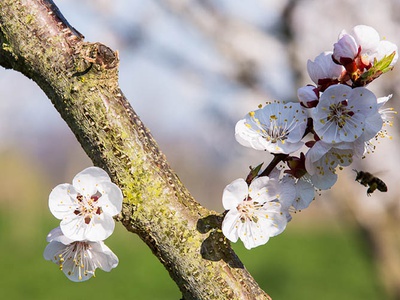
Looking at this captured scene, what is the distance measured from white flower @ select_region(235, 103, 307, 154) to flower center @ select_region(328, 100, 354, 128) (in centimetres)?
4

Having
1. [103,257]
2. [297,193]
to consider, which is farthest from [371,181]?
[103,257]

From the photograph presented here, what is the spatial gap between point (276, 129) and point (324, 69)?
11 cm

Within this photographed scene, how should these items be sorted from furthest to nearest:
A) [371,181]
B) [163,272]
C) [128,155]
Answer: [163,272]
[371,181]
[128,155]

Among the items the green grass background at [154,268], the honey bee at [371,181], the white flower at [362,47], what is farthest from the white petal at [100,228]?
the green grass background at [154,268]

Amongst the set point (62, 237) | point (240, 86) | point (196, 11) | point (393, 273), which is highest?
point (196, 11)

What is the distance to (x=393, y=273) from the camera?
473 centimetres

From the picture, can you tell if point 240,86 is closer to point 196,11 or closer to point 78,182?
point 196,11

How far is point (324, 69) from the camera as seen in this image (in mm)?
938

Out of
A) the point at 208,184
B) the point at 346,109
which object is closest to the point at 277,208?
the point at 346,109

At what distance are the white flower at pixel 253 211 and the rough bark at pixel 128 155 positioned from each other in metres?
0.03

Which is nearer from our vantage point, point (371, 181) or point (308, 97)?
point (308, 97)

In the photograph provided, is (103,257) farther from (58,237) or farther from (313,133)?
(313,133)

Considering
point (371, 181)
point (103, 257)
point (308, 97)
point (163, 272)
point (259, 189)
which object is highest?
point (163, 272)

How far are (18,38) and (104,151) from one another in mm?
208
